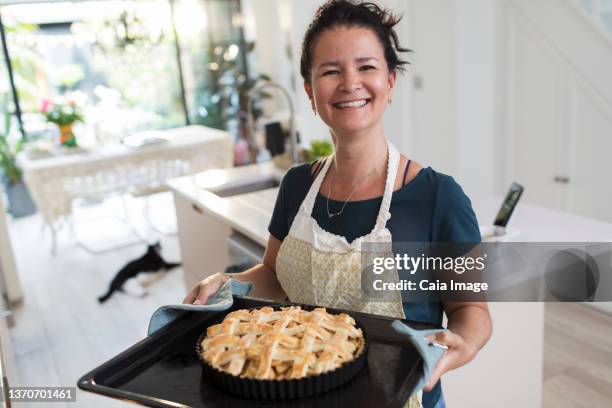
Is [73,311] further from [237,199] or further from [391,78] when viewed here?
[391,78]

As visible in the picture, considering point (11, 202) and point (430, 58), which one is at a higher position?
point (430, 58)

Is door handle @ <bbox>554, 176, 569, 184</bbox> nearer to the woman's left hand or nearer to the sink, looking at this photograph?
the sink

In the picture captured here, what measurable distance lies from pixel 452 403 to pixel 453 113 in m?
2.39

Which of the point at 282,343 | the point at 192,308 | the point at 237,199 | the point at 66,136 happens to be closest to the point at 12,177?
the point at 66,136

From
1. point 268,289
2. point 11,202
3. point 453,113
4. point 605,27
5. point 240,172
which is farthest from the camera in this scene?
point 11,202

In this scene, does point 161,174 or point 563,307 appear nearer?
point 563,307

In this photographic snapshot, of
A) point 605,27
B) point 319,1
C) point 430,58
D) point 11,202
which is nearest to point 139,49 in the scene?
point 11,202

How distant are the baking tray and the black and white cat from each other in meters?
2.97

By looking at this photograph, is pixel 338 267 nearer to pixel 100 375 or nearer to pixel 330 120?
pixel 330 120

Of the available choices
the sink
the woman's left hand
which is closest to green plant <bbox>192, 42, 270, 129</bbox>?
the sink

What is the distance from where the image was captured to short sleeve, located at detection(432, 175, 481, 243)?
3.68 feet

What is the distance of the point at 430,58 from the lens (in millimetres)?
3906

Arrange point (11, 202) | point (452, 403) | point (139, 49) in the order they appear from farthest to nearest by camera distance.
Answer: point (139, 49)
point (11, 202)
point (452, 403)

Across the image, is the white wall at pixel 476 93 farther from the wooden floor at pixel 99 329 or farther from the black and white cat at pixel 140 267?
the black and white cat at pixel 140 267
